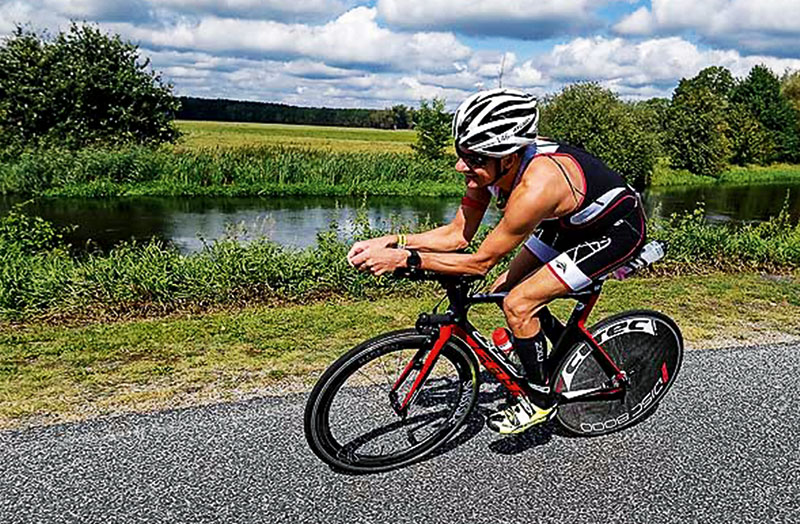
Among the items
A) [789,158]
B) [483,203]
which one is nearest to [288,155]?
[483,203]

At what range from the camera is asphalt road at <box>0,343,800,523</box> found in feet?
10.4

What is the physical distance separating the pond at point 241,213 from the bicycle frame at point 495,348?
10.6m

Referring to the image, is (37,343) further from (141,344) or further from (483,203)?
(483,203)

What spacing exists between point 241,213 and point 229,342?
59.9 ft

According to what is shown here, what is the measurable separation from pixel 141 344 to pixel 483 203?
3305 mm

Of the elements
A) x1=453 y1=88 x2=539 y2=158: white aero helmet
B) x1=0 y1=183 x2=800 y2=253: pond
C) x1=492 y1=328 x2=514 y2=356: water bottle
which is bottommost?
x1=0 y1=183 x2=800 y2=253: pond

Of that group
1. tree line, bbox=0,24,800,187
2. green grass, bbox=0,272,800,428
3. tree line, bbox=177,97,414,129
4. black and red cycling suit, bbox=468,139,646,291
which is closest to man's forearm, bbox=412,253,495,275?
black and red cycling suit, bbox=468,139,646,291

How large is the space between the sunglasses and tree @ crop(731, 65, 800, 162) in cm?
5997

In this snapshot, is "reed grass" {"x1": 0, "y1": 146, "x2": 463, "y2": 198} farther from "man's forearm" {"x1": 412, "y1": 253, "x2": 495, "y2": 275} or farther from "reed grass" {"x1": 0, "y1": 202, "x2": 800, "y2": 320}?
"man's forearm" {"x1": 412, "y1": 253, "x2": 495, "y2": 275}

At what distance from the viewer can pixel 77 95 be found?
30.9 meters

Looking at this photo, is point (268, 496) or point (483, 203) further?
point (483, 203)

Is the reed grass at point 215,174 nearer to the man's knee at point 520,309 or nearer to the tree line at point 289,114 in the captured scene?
the man's knee at point 520,309

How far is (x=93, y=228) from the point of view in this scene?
19.2 meters

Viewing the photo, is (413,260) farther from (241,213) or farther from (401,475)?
(241,213)
